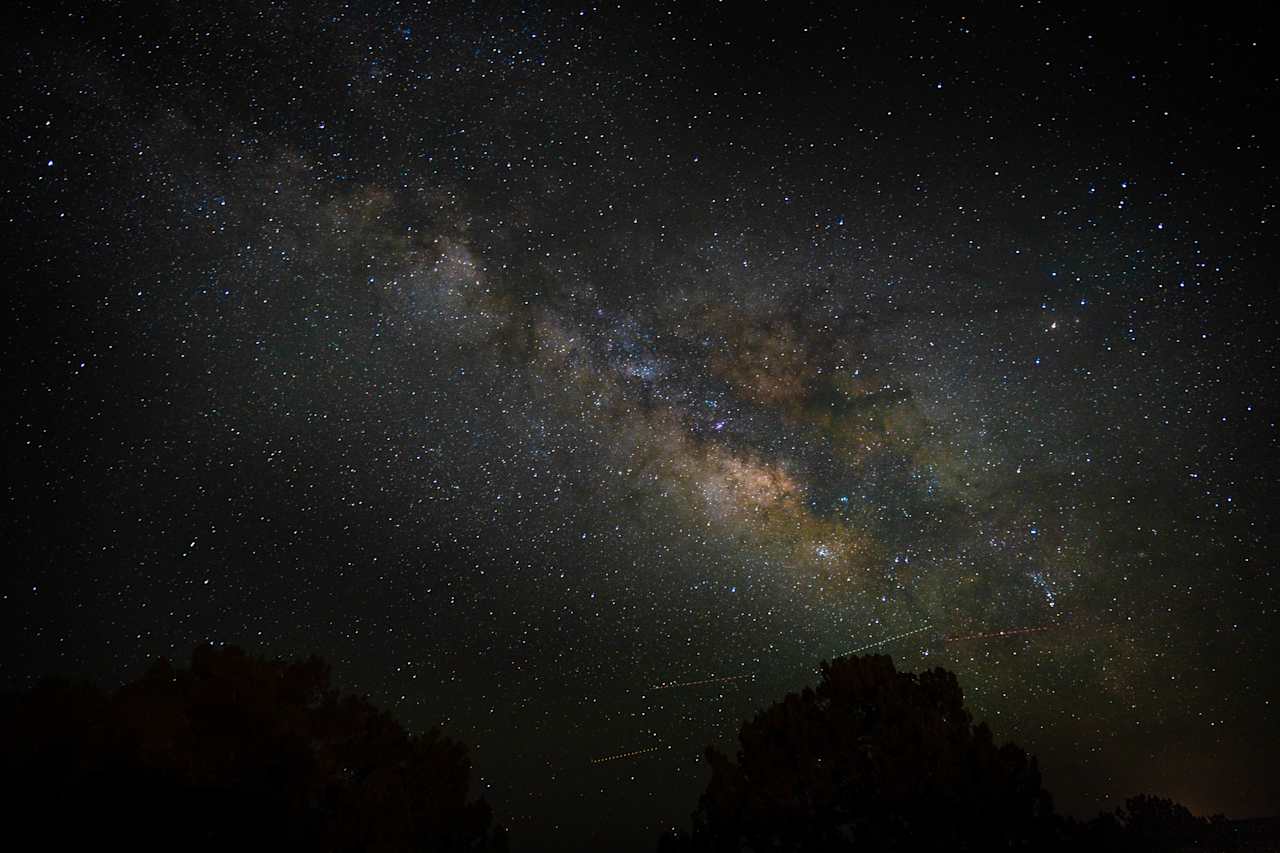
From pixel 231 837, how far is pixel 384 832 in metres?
2.20

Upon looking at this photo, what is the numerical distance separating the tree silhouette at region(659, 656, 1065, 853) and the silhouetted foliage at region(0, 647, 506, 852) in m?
4.98

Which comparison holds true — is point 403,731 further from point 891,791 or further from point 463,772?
point 891,791

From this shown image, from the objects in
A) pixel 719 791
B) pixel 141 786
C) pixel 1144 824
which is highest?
pixel 141 786

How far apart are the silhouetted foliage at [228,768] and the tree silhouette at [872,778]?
4981 mm

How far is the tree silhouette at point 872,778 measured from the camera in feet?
36.8

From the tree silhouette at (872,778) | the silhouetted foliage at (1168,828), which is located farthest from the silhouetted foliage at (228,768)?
the silhouetted foliage at (1168,828)

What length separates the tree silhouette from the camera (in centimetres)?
1122

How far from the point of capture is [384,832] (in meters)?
11.0

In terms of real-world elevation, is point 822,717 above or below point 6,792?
below

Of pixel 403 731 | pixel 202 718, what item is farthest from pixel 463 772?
pixel 202 718

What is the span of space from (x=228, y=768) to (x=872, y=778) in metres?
10.6

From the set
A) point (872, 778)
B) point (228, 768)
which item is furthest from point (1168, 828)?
point (228, 768)

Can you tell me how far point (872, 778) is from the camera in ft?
38.8

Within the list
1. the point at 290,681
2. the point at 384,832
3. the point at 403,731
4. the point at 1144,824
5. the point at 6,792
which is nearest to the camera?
the point at 6,792
